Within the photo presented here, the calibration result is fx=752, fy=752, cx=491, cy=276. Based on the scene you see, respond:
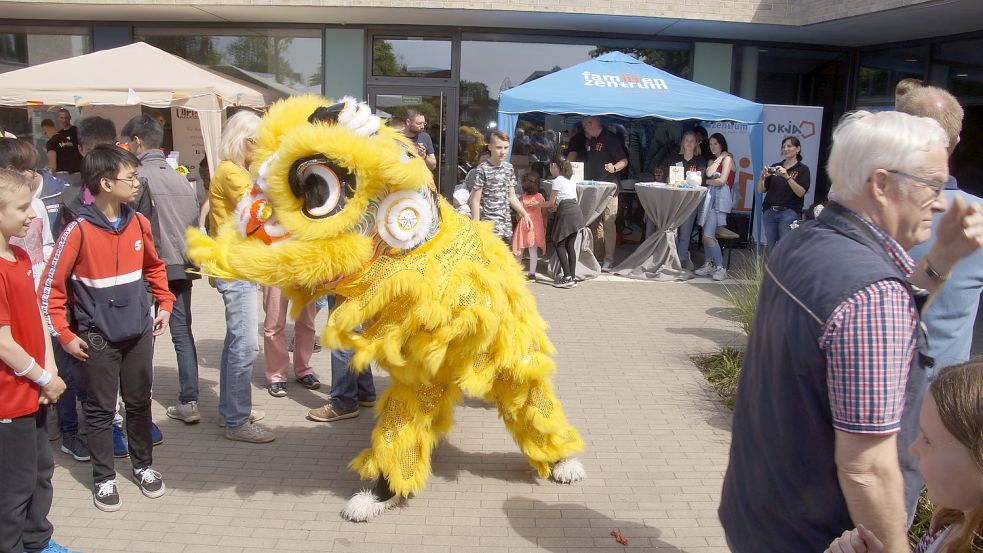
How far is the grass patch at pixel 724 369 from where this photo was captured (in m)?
5.82

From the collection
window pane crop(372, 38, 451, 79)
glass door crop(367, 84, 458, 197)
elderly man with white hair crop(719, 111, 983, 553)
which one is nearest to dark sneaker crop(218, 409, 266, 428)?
elderly man with white hair crop(719, 111, 983, 553)

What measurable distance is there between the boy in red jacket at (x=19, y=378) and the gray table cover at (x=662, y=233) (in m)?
8.19

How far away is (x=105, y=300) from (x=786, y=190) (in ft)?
26.7

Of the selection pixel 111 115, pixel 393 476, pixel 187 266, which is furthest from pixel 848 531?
pixel 111 115

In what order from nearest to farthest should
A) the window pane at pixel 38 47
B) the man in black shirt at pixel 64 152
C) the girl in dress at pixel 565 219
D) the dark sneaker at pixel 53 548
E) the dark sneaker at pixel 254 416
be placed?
the dark sneaker at pixel 53 548 < the dark sneaker at pixel 254 416 < the girl in dress at pixel 565 219 < the man in black shirt at pixel 64 152 < the window pane at pixel 38 47

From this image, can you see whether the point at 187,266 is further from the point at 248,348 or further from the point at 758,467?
the point at 758,467

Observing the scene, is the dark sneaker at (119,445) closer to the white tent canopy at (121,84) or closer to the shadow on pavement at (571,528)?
the shadow on pavement at (571,528)

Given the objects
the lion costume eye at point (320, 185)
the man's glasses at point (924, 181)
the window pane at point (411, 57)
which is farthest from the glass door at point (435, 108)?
the man's glasses at point (924, 181)

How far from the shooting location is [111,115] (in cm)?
1327

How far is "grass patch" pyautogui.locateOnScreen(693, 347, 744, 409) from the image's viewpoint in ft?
19.1

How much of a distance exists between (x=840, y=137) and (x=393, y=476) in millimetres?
2616

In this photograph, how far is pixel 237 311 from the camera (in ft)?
15.2

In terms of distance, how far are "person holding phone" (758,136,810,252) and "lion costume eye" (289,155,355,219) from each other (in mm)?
7325

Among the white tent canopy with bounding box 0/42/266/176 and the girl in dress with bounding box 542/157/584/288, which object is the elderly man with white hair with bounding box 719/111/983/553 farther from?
the white tent canopy with bounding box 0/42/266/176
